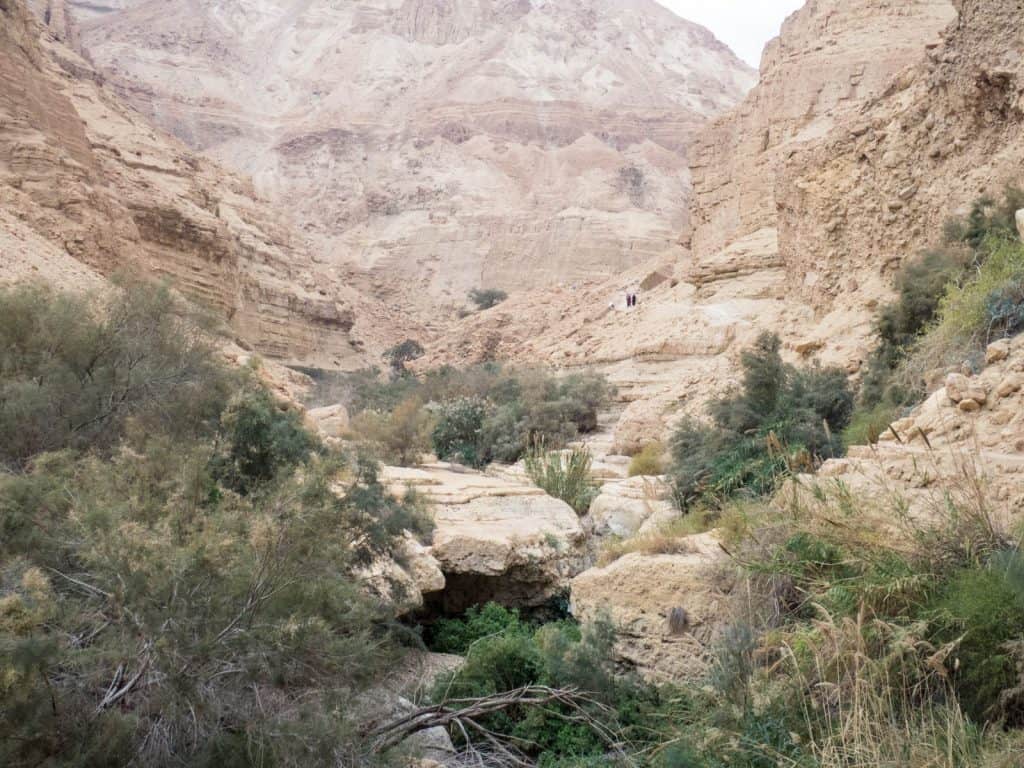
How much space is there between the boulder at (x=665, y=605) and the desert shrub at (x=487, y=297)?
158ft

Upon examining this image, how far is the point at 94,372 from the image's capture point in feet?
23.2

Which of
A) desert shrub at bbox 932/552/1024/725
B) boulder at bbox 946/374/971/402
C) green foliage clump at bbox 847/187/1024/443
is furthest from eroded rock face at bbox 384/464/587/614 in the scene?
desert shrub at bbox 932/552/1024/725

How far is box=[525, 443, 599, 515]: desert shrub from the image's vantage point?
11273mm

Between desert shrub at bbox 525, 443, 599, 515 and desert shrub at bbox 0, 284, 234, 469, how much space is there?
199 inches

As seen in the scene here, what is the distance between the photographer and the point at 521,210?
6297cm

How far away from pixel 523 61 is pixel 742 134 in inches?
2461

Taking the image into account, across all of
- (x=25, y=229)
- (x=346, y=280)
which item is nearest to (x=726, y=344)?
(x=25, y=229)

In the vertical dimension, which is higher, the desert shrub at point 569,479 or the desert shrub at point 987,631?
the desert shrub at point 987,631

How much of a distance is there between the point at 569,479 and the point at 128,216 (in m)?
15.2

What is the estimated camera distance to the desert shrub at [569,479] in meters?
11.3

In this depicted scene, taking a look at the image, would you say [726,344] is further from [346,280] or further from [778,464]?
[346,280]

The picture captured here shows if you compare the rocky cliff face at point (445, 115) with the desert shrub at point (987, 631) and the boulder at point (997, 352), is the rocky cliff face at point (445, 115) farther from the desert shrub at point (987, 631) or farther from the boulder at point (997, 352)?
the desert shrub at point (987, 631)

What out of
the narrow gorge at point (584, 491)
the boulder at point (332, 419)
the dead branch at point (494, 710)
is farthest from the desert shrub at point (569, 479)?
the dead branch at point (494, 710)

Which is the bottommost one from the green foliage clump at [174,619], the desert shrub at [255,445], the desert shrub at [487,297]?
the desert shrub at [487,297]
